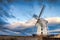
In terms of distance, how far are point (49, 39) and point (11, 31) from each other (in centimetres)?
68

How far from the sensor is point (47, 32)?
11.8ft

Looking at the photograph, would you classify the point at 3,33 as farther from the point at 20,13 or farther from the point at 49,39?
Answer: the point at 49,39

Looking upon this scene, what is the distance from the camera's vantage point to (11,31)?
3.61 m

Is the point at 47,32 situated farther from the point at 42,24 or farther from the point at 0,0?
the point at 0,0

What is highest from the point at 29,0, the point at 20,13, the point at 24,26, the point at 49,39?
the point at 29,0

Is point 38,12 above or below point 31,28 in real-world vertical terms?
above

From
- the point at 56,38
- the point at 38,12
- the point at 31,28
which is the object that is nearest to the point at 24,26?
the point at 31,28

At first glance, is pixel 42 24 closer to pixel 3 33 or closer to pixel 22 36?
pixel 22 36

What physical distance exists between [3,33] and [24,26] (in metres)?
0.39

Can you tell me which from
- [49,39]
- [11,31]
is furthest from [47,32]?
[11,31]

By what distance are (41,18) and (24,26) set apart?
331mm

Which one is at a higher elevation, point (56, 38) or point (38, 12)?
point (38, 12)

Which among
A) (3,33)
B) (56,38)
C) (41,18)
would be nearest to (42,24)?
(41,18)

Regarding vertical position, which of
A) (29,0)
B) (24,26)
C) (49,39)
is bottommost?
(49,39)
